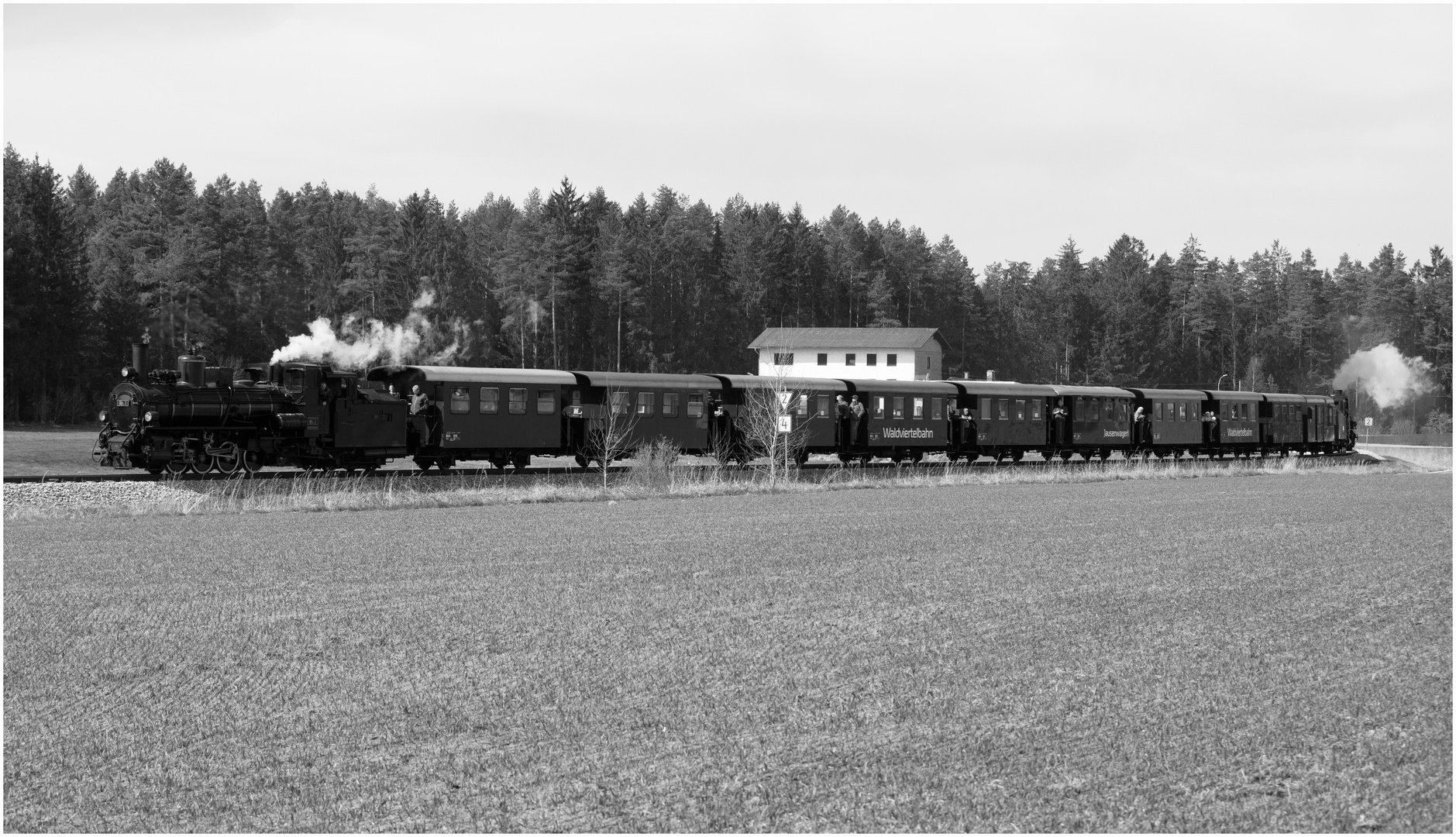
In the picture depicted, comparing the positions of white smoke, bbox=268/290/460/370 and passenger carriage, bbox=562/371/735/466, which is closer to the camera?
passenger carriage, bbox=562/371/735/466

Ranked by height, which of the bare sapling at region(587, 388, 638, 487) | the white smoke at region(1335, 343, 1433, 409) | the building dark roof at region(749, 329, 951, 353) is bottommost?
the bare sapling at region(587, 388, 638, 487)

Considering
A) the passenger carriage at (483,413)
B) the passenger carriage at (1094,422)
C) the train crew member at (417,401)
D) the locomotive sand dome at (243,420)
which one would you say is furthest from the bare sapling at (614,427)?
the passenger carriage at (1094,422)

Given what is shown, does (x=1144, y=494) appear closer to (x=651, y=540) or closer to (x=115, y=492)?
(x=651, y=540)

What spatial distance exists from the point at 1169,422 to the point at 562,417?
88.3ft

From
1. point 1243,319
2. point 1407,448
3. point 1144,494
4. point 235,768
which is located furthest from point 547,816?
point 1243,319

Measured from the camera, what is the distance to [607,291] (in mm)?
84062

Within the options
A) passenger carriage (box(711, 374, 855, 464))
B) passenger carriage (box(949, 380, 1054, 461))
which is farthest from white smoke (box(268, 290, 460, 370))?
passenger carriage (box(949, 380, 1054, 461))

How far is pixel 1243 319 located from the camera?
127125 mm

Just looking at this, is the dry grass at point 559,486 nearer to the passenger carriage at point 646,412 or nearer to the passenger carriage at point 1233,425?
the passenger carriage at point 646,412

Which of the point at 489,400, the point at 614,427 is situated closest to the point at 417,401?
the point at 489,400

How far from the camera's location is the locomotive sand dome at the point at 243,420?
2705 cm

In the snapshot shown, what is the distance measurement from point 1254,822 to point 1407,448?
6843 cm

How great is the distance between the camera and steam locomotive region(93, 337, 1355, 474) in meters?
27.7

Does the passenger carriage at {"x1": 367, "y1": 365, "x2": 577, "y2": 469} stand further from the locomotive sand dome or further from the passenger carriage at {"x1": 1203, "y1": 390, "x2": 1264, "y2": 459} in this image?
the passenger carriage at {"x1": 1203, "y1": 390, "x2": 1264, "y2": 459}
